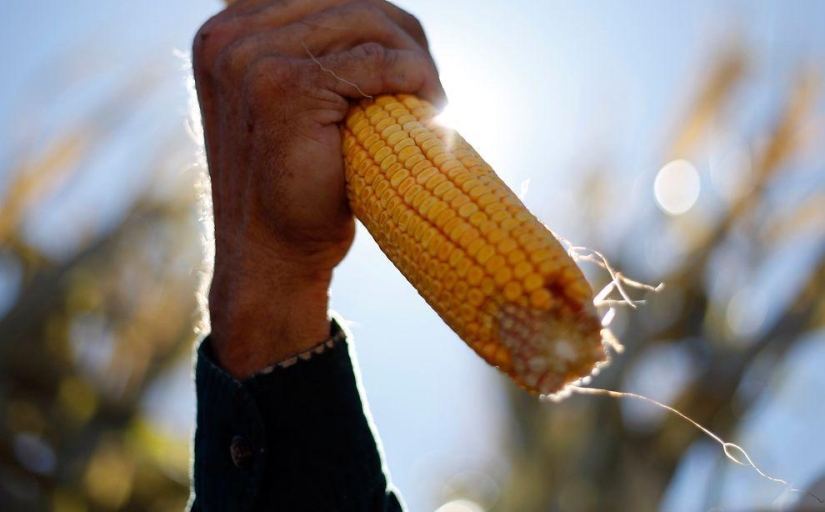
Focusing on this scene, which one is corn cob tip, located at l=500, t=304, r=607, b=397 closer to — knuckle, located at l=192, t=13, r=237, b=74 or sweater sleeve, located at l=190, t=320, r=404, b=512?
sweater sleeve, located at l=190, t=320, r=404, b=512

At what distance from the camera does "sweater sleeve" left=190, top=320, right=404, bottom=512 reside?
170cm

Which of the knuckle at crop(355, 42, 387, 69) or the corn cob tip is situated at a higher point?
the knuckle at crop(355, 42, 387, 69)

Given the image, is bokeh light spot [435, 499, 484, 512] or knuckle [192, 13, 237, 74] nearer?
knuckle [192, 13, 237, 74]

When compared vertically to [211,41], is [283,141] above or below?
below

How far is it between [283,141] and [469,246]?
15.9 inches

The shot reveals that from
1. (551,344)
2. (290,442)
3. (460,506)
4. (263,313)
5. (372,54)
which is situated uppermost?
(372,54)

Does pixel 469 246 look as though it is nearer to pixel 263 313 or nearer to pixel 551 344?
pixel 551 344

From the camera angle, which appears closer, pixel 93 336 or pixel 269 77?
pixel 269 77

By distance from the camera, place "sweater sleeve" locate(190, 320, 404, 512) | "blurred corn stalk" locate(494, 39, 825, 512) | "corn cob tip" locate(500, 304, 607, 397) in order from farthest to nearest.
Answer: "blurred corn stalk" locate(494, 39, 825, 512)
"sweater sleeve" locate(190, 320, 404, 512)
"corn cob tip" locate(500, 304, 607, 397)

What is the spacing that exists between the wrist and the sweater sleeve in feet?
0.11

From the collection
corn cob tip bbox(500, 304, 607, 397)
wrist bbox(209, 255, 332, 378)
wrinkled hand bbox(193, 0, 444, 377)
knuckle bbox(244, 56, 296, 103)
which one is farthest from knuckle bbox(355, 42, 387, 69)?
corn cob tip bbox(500, 304, 607, 397)

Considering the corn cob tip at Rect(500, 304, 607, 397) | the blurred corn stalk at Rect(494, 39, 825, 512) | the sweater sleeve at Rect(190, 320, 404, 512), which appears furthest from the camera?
the blurred corn stalk at Rect(494, 39, 825, 512)

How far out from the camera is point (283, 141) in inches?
63.4

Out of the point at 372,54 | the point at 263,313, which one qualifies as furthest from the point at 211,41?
the point at 263,313
